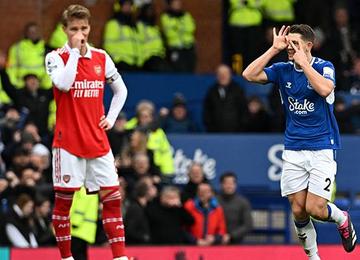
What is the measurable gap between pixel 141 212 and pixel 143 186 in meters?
0.40

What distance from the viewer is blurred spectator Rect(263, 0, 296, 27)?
76.2 ft

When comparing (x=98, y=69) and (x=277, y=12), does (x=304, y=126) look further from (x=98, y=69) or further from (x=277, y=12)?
(x=277, y=12)

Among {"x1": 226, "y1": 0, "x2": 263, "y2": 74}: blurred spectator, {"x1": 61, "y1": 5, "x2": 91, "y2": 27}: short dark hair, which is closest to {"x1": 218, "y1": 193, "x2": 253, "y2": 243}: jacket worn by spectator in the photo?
{"x1": 226, "y1": 0, "x2": 263, "y2": 74}: blurred spectator

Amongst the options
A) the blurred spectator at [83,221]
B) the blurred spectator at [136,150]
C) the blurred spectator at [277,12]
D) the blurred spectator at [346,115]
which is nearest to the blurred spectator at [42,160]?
the blurred spectator at [136,150]

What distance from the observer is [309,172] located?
1366cm

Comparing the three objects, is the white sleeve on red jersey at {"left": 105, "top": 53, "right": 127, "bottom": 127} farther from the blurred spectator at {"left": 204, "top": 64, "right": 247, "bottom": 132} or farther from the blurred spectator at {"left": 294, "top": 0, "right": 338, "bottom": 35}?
the blurred spectator at {"left": 294, "top": 0, "right": 338, "bottom": 35}

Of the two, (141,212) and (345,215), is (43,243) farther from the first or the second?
(345,215)

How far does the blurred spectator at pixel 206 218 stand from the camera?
61.0 feet

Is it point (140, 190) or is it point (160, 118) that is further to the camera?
point (160, 118)

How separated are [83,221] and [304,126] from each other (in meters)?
3.39

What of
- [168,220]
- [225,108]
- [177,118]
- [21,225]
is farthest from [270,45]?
[21,225]

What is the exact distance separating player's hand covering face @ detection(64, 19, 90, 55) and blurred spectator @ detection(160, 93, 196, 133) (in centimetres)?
763

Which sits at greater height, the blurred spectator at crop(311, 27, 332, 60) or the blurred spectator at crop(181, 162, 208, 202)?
the blurred spectator at crop(311, 27, 332, 60)

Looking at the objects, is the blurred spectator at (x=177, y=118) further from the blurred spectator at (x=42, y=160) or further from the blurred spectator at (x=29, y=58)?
the blurred spectator at (x=42, y=160)
